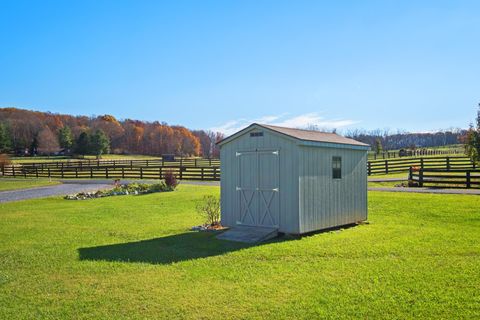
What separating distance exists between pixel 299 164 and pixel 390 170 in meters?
23.8

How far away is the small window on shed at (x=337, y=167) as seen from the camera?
34.3 ft

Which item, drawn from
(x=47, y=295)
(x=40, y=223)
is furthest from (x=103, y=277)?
(x=40, y=223)

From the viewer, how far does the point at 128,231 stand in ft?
34.5

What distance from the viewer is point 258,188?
9930 millimetres

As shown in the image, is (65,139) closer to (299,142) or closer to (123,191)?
(123,191)

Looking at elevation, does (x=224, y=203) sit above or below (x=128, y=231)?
above

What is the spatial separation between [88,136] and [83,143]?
1976 mm

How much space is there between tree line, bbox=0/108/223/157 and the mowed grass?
2564 inches

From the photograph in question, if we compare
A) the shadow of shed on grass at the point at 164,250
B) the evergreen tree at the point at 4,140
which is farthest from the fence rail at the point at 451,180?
the evergreen tree at the point at 4,140

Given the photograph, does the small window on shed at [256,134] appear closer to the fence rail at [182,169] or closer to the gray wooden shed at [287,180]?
the gray wooden shed at [287,180]

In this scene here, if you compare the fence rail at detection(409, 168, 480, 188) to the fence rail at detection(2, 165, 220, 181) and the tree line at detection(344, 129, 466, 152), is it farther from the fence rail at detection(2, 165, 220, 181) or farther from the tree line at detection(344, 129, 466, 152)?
the tree line at detection(344, 129, 466, 152)

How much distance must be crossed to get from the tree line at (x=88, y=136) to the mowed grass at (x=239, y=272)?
65.1 meters

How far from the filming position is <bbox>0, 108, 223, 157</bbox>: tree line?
79.6m

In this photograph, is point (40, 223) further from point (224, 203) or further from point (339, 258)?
point (339, 258)
